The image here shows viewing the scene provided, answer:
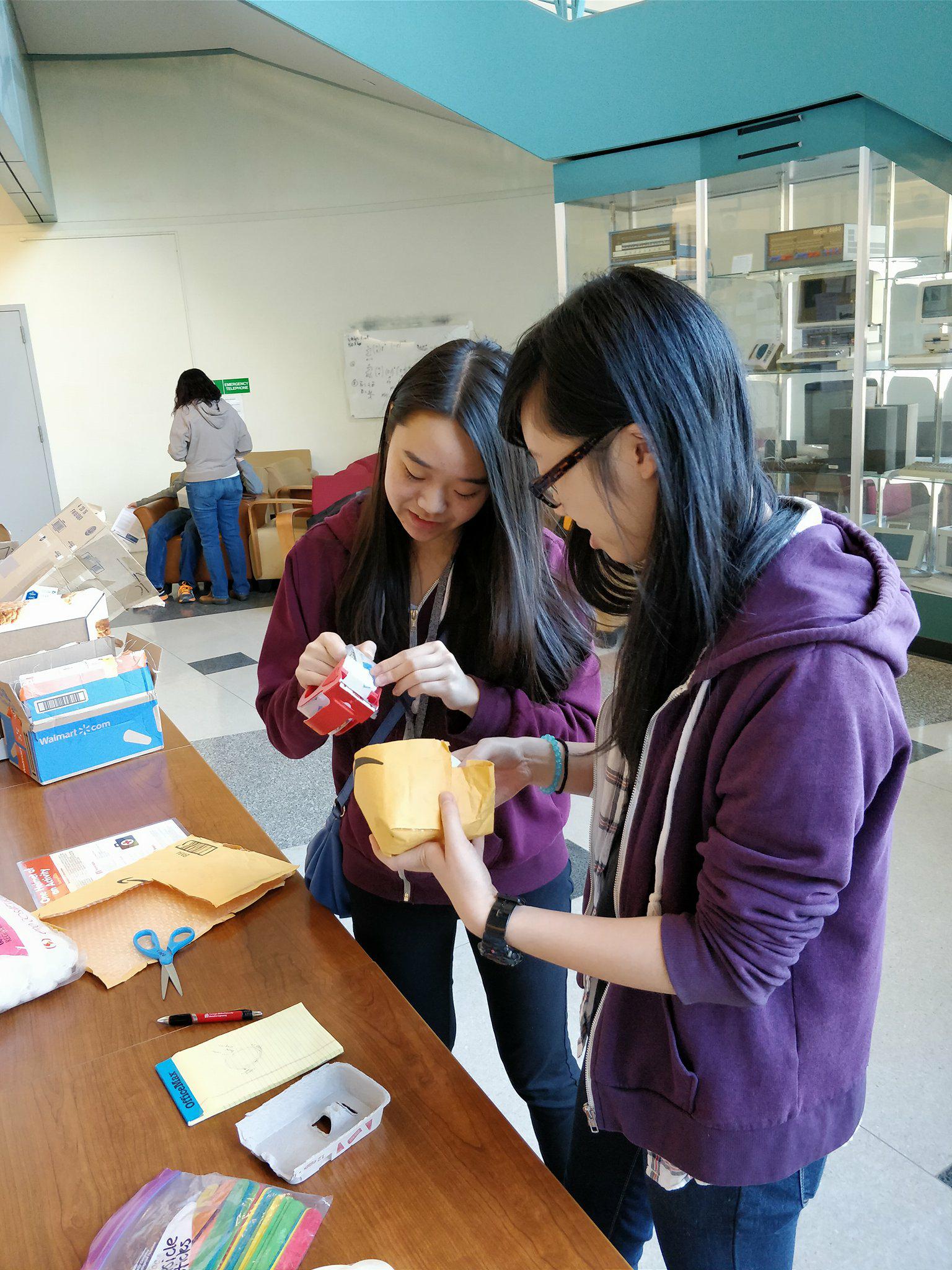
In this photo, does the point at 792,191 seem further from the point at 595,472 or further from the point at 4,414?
the point at 4,414

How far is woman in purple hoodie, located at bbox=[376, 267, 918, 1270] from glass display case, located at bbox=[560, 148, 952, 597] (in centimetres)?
358

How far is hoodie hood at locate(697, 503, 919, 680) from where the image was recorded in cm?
72

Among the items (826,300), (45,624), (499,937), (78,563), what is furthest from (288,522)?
(499,937)

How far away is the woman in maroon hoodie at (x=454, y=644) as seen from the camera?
127 centimetres

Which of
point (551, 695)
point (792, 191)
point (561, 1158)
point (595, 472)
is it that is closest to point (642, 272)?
point (595, 472)

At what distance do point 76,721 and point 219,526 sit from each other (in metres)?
5.42

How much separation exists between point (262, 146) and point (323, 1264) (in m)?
8.67

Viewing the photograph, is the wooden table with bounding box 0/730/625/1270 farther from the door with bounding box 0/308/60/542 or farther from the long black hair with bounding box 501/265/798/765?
the door with bounding box 0/308/60/542

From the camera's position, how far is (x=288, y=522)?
680 cm

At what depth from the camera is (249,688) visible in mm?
4582

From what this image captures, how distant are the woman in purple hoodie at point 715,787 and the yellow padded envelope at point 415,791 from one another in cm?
3

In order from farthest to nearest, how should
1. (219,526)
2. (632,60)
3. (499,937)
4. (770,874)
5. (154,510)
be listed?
(154,510), (219,526), (632,60), (499,937), (770,874)

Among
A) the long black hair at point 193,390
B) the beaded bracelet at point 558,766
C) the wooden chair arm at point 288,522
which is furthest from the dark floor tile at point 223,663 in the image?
the beaded bracelet at point 558,766

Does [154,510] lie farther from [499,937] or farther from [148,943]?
[499,937]
